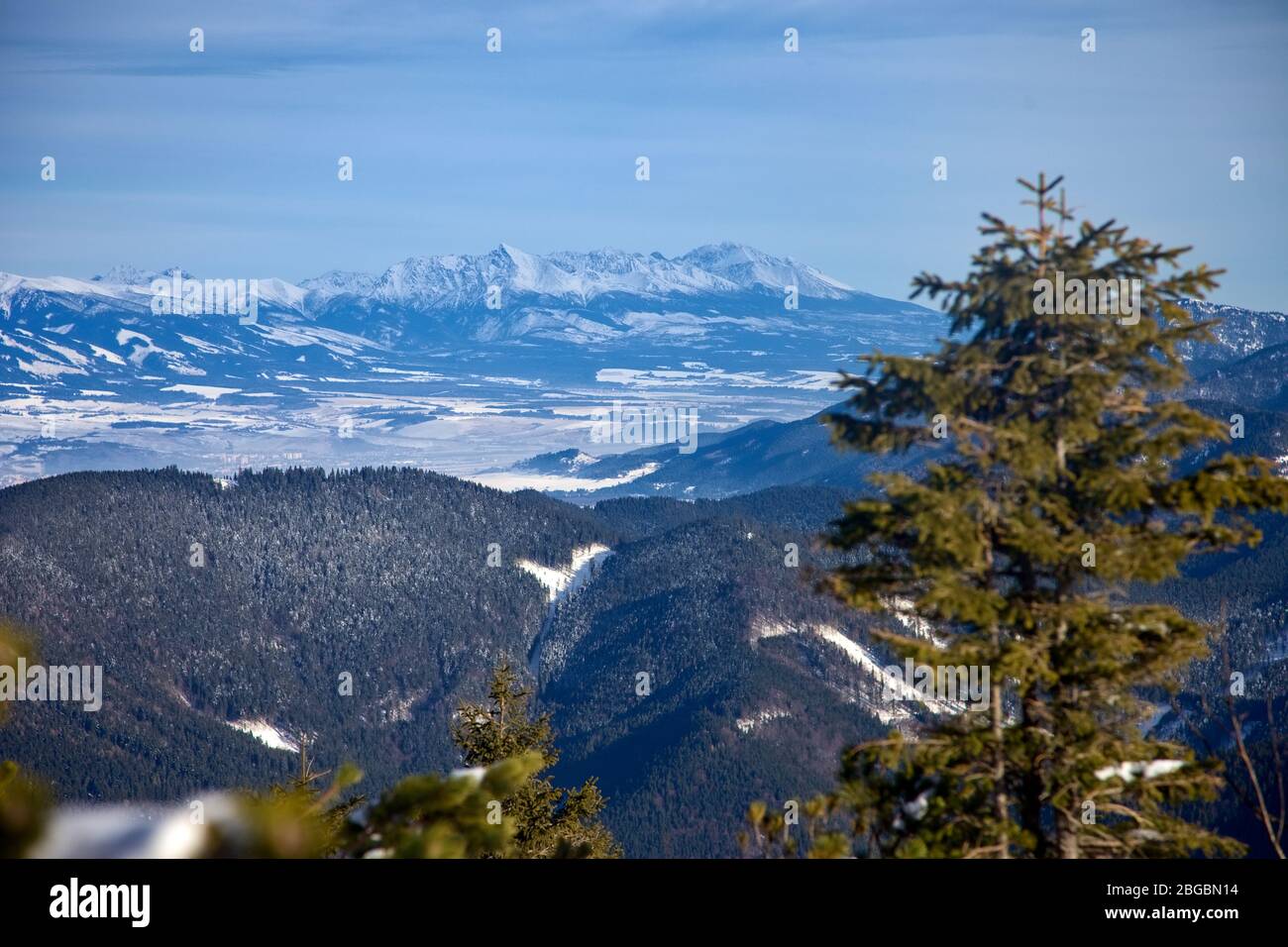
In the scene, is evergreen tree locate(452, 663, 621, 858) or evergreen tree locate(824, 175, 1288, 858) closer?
evergreen tree locate(824, 175, 1288, 858)

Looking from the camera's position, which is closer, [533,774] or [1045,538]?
[1045,538]

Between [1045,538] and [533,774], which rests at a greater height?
[1045,538]

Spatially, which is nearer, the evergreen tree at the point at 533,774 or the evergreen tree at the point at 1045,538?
the evergreen tree at the point at 1045,538

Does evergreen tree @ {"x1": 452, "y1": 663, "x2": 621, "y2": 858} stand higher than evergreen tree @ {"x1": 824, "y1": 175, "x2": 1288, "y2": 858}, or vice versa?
evergreen tree @ {"x1": 824, "y1": 175, "x2": 1288, "y2": 858}

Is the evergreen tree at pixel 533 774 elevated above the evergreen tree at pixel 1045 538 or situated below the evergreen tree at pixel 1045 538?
below
